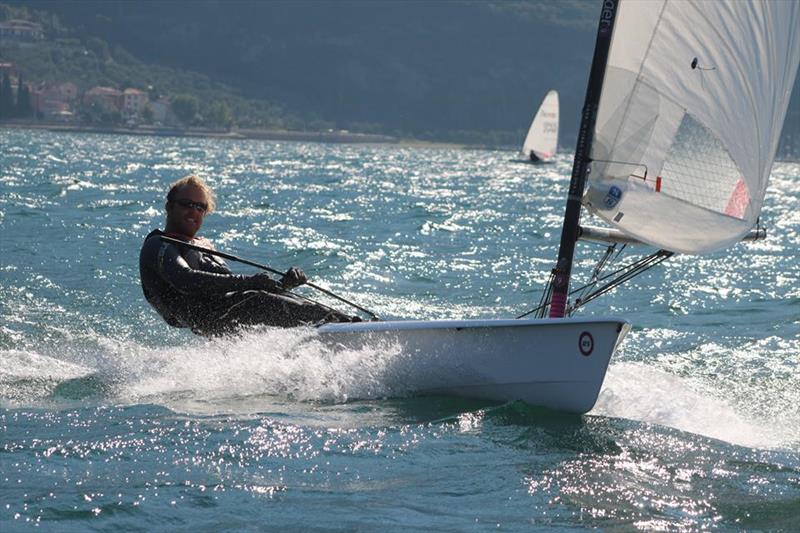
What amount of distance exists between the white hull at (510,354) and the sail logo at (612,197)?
79cm

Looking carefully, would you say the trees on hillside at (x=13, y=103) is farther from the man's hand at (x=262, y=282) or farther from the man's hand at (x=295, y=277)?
the man's hand at (x=295, y=277)

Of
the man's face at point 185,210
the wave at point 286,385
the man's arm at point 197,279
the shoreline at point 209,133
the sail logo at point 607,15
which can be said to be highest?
the sail logo at point 607,15

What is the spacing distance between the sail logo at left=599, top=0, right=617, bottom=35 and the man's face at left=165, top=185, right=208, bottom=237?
2.79 metres

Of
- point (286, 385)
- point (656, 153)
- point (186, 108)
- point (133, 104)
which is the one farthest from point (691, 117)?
point (133, 104)

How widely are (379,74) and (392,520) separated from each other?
158 m

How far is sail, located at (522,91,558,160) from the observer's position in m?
58.8

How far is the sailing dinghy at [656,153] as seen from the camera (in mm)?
7660

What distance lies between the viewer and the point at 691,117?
7.87 meters

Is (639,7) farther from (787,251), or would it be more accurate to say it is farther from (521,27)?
(521,27)

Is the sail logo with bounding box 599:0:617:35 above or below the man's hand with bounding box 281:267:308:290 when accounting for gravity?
above

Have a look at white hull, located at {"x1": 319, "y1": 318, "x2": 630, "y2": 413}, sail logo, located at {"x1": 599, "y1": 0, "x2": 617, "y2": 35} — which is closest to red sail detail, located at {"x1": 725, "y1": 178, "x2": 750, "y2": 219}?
white hull, located at {"x1": 319, "y1": 318, "x2": 630, "y2": 413}

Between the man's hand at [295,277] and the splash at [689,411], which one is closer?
the splash at [689,411]

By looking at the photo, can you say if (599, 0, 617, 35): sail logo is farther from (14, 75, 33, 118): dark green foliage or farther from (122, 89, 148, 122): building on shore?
(122, 89, 148, 122): building on shore

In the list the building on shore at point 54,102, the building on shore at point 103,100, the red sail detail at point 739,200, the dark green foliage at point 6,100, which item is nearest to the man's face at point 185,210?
the red sail detail at point 739,200
